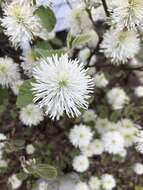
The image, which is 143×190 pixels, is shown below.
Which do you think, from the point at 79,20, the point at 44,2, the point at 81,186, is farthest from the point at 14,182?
the point at 44,2

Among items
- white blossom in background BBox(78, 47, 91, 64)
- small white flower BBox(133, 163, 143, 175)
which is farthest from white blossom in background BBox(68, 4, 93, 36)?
small white flower BBox(133, 163, 143, 175)

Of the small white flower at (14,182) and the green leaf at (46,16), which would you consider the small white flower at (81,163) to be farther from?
the green leaf at (46,16)

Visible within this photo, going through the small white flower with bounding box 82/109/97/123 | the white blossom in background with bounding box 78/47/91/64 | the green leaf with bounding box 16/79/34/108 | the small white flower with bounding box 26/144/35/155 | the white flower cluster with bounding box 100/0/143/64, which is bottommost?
the small white flower with bounding box 26/144/35/155

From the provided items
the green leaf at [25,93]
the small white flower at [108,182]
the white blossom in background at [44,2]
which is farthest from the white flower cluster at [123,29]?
the small white flower at [108,182]

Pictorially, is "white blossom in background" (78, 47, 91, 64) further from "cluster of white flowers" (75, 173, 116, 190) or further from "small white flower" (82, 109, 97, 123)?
"cluster of white flowers" (75, 173, 116, 190)

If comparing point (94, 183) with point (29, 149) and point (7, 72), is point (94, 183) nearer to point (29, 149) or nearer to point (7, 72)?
point (29, 149)

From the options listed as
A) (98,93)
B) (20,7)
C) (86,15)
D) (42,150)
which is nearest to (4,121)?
(42,150)
